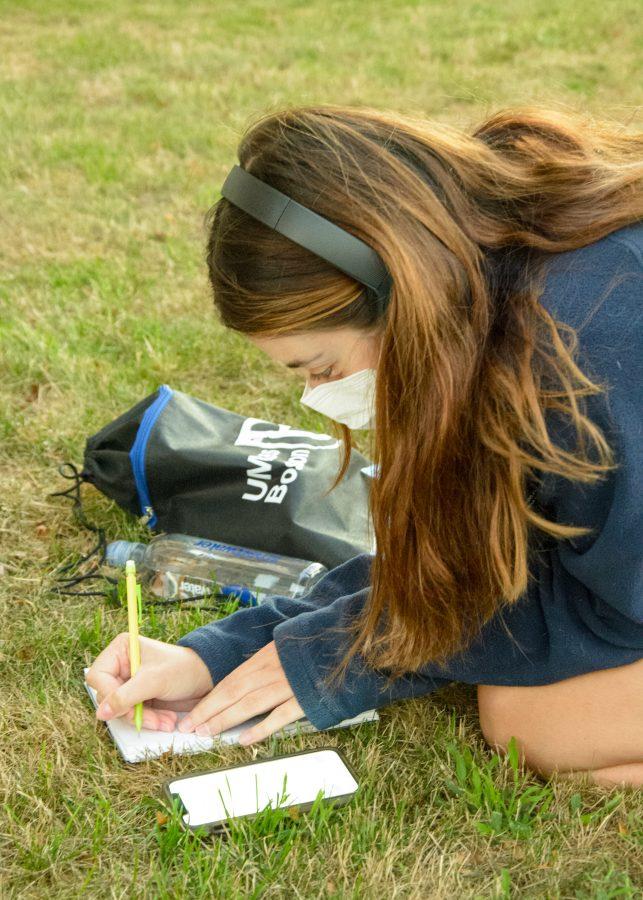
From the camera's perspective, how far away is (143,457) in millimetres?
2916

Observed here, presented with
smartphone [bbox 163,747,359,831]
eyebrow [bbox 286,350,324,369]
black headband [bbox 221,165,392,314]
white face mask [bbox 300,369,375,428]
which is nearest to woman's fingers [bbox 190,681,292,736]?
smartphone [bbox 163,747,359,831]

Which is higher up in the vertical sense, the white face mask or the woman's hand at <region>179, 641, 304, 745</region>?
the white face mask

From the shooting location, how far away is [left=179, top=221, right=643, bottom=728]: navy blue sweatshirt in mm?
1710

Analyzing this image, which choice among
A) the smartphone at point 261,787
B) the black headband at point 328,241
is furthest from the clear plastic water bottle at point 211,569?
the black headband at point 328,241

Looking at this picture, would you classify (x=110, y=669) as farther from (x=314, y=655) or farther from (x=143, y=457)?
(x=143, y=457)

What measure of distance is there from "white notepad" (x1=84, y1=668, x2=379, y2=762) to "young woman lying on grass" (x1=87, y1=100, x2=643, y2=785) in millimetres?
239

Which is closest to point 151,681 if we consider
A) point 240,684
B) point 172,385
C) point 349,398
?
point 240,684

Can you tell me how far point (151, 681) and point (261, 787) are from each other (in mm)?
312

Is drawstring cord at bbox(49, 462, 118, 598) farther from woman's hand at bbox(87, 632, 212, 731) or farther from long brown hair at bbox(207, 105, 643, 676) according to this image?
long brown hair at bbox(207, 105, 643, 676)

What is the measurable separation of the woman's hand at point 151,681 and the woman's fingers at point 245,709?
66 mm

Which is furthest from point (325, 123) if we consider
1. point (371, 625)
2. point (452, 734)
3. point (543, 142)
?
point (452, 734)

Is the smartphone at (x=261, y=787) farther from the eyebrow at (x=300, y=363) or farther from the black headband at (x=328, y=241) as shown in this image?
the black headband at (x=328, y=241)

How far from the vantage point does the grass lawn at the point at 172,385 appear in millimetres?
1874

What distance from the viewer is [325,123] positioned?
5.82ft
